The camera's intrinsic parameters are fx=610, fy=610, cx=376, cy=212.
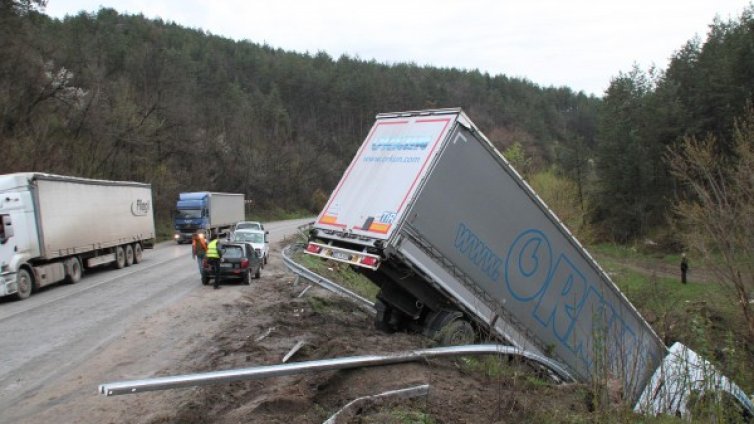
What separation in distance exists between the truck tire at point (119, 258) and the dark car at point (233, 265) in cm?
Result: 787

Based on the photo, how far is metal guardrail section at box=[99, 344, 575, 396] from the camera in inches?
186

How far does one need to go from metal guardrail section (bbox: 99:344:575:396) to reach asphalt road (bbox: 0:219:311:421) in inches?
147

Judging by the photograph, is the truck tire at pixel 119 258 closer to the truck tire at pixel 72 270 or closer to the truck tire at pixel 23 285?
the truck tire at pixel 72 270

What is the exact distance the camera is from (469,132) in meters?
9.02

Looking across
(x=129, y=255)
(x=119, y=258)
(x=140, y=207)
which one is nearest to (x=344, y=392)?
(x=119, y=258)

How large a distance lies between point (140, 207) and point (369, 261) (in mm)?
22822

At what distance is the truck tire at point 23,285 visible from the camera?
1744 cm

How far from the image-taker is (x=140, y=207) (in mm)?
28531

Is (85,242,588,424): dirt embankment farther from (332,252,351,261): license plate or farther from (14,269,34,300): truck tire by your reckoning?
(14,269,34,300): truck tire

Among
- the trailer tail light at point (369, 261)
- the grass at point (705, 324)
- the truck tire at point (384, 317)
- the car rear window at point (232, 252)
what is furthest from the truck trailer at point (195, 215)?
the trailer tail light at point (369, 261)

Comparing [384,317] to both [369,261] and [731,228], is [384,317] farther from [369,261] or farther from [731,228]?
[731,228]

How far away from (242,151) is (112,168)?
35409mm

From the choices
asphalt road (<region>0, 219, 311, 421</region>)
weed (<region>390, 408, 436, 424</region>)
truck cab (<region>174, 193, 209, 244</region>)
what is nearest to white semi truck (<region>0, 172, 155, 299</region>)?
asphalt road (<region>0, 219, 311, 421</region>)

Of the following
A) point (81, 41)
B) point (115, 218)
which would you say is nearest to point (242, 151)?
point (81, 41)
